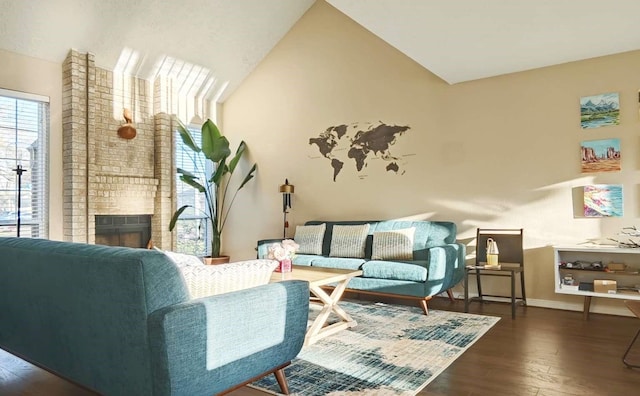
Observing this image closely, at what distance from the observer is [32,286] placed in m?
2.36

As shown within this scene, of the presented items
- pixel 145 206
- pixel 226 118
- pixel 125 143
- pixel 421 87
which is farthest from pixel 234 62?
pixel 421 87

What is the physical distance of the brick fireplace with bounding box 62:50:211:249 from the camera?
5.39 meters

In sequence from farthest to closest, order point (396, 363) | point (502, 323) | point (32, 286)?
point (502, 323) < point (396, 363) < point (32, 286)

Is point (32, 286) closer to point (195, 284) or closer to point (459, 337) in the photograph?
point (195, 284)

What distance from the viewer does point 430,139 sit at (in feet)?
17.6

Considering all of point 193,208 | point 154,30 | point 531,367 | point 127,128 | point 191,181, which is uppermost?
point 154,30

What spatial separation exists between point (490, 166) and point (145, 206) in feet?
15.0

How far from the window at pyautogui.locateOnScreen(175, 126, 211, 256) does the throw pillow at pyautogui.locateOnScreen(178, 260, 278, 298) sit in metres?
4.69

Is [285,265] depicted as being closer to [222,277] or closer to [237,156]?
[222,277]

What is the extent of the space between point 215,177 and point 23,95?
2.57 m

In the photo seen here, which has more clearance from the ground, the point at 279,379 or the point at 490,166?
the point at 490,166

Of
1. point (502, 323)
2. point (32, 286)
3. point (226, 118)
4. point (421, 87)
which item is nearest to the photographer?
point (32, 286)

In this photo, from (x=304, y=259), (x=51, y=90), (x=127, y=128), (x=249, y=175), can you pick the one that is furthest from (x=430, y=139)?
(x=51, y=90)

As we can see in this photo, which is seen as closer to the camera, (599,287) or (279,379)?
(279,379)
